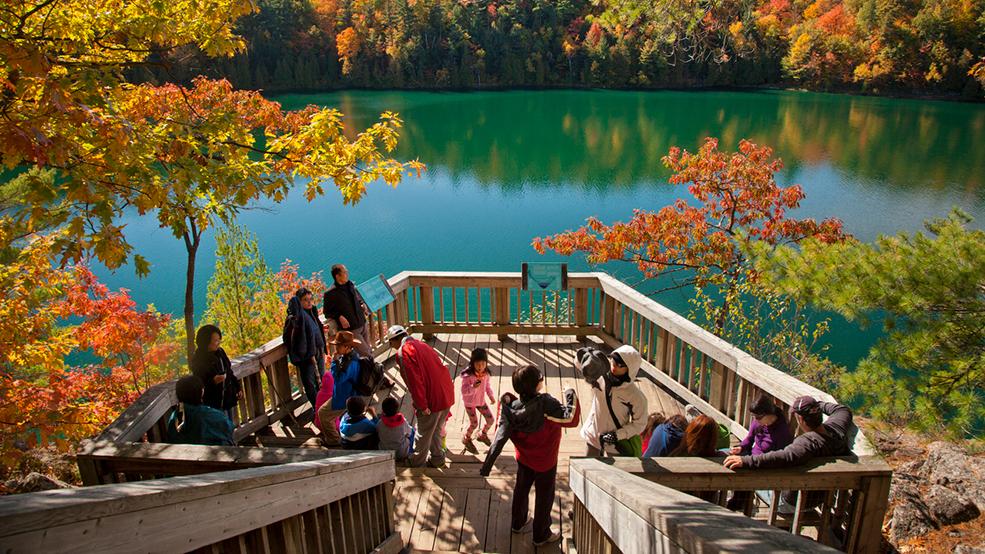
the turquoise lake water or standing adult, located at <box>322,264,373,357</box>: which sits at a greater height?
standing adult, located at <box>322,264,373,357</box>

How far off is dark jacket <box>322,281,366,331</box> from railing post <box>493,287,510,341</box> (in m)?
1.64

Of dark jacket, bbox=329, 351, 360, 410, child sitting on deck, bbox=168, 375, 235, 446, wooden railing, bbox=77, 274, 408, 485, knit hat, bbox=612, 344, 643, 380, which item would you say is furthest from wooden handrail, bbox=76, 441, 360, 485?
knit hat, bbox=612, 344, 643, 380

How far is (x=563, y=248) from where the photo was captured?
11.9 metres

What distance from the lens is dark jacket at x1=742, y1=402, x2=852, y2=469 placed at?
9.12 ft

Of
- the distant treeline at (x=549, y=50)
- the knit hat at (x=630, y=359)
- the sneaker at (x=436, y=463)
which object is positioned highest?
the distant treeline at (x=549, y=50)

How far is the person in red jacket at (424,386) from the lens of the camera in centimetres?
444

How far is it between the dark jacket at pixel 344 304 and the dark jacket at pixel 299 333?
371mm

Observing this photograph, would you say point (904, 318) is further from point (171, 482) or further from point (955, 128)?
point (955, 128)

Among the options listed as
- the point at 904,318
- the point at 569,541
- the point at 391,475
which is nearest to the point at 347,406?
the point at 391,475

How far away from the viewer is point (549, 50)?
64938 mm

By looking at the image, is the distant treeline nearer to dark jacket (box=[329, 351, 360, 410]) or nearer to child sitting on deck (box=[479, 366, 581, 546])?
dark jacket (box=[329, 351, 360, 410])

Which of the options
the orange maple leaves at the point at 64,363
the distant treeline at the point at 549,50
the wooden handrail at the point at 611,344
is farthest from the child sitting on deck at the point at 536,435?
the distant treeline at the point at 549,50

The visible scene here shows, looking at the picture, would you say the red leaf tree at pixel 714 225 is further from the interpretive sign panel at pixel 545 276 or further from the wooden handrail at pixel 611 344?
the interpretive sign panel at pixel 545 276

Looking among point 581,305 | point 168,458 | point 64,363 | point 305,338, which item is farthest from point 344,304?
point 64,363
